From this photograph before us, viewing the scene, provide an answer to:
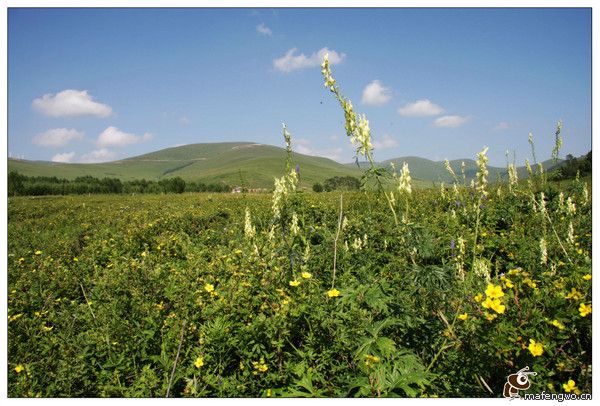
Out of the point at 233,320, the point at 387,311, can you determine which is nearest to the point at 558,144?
the point at 387,311

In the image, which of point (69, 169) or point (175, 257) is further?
point (69, 169)

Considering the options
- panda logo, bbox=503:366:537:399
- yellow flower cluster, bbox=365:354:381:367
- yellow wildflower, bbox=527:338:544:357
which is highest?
yellow wildflower, bbox=527:338:544:357

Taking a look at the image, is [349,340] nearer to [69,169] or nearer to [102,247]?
[102,247]

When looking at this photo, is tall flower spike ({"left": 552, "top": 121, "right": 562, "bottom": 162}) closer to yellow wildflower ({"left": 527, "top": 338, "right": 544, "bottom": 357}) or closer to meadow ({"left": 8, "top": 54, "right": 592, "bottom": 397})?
meadow ({"left": 8, "top": 54, "right": 592, "bottom": 397})

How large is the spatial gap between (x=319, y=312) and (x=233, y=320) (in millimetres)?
961

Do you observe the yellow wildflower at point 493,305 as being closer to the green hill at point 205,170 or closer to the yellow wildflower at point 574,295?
the yellow wildflower at point 574,295

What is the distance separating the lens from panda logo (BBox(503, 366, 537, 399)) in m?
2.60

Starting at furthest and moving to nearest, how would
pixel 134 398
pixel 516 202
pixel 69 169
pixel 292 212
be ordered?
pixel 69 169
pixel 516 202
pixel 292 212
pixel 134 398

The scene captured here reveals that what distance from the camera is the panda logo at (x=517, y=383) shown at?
2596 millimetres

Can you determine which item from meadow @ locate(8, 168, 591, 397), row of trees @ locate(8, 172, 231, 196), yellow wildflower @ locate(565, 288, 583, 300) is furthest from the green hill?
yellow wildflower @ locate(565, 288, 583, 300)

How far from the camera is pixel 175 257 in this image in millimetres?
7867

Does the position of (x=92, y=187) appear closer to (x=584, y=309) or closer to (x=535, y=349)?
(x=535, y=349)

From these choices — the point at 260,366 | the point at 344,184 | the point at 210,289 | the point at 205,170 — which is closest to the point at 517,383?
the point at 260,366

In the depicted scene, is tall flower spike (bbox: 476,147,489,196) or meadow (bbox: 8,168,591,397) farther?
tall flower spike (bbox: 476,147,489,196)
